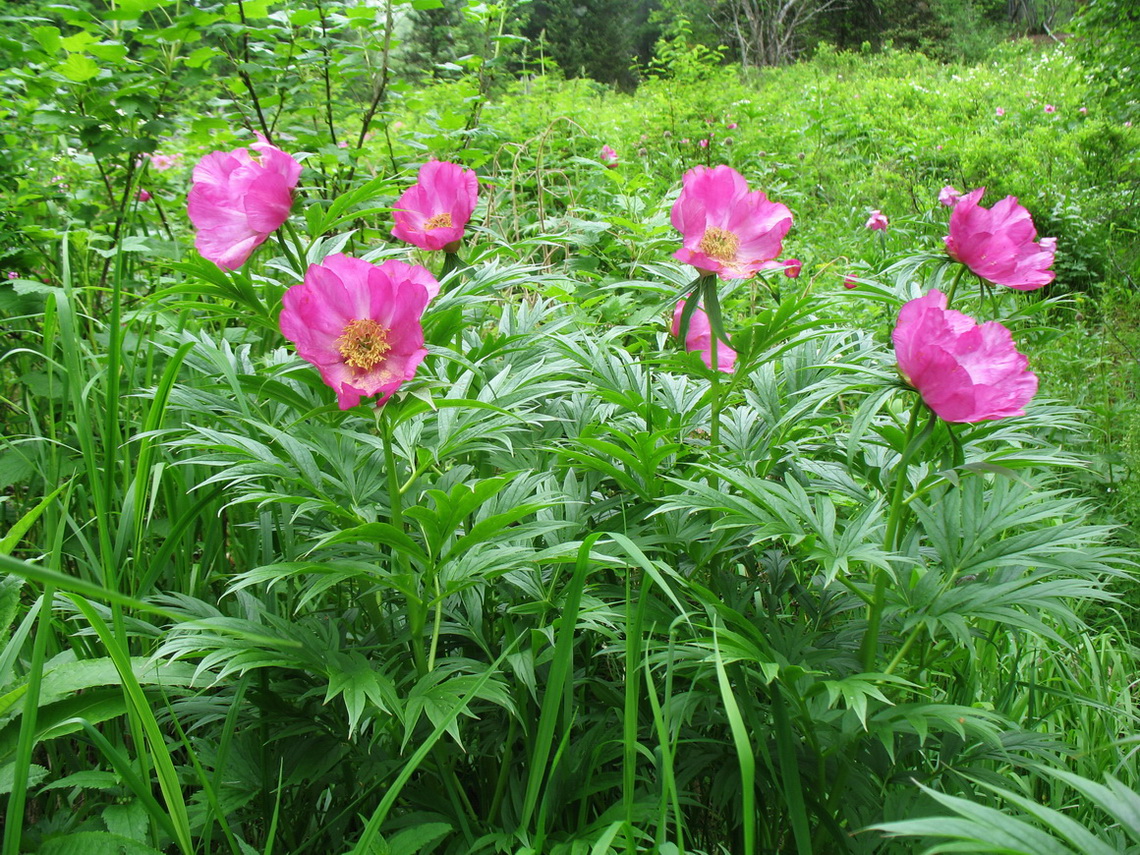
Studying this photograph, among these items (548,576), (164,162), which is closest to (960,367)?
(548,576)

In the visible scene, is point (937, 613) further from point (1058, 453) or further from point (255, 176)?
point (255, 176)

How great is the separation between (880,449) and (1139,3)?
2.59m

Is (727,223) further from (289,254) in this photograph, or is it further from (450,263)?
(289,254)

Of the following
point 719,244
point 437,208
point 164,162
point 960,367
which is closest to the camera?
point 960,367

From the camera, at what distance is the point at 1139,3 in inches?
105

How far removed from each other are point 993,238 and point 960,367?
0.39 meters

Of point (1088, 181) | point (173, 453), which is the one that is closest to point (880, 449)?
point (173, 453)

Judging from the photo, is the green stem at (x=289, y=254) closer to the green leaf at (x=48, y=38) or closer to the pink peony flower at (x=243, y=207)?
the pink peony flower at (x=243, y=207)

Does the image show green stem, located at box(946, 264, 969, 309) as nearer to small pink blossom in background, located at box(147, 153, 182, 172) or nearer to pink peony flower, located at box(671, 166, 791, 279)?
pink peony flower, located at box(671, 166, 791, 279)

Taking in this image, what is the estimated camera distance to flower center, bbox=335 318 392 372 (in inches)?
32.1

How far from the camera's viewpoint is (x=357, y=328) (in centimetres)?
82

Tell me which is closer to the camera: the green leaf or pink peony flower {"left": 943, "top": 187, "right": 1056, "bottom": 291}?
pink peony flower {"left": 943, "top": 187, "right": 1056, "bottom": 291}

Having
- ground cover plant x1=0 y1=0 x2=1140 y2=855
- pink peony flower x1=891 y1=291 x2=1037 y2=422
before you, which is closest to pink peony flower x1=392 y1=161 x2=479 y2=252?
ground cover plant x1=0 y1=0 x2=1140 y2=855

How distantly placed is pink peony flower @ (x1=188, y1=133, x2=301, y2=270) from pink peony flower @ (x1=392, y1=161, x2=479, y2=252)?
219mm
